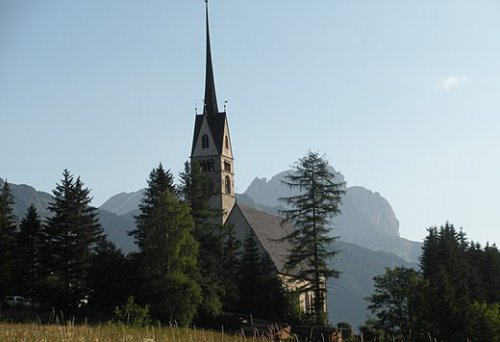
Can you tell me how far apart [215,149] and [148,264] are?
35.2 m

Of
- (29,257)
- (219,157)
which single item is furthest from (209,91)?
(29,257)

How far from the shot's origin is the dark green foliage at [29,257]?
42.0 metres

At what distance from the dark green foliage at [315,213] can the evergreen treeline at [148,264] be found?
5.29 metres

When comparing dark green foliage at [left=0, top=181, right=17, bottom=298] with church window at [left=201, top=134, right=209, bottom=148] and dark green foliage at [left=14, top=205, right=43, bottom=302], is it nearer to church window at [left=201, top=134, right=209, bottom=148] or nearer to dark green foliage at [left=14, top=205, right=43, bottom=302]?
dark green foliage at [left=14, top=205, right=43, bottom=302]

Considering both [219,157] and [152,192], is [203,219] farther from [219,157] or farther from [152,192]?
[219,157]

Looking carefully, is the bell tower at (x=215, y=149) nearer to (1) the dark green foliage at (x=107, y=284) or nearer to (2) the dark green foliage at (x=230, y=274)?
(2) the dark green foliage at (x=230, y=274)

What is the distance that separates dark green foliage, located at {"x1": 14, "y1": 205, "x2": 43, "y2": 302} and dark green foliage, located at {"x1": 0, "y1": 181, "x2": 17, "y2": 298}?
528mm

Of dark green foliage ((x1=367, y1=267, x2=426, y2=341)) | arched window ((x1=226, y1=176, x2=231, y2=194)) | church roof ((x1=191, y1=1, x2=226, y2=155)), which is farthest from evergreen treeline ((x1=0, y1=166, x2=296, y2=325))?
church roof ((x1=191, y1=1, x2=226, y2=155))

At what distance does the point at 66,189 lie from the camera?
42438mm

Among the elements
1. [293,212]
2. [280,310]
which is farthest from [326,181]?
[280,310]

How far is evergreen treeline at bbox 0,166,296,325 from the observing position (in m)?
37.1

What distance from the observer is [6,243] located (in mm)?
42688

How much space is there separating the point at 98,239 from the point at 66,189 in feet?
13.9

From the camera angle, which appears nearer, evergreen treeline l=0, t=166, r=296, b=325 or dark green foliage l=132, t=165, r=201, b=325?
dark green foliage l=132, t=165, r=201, b=325
